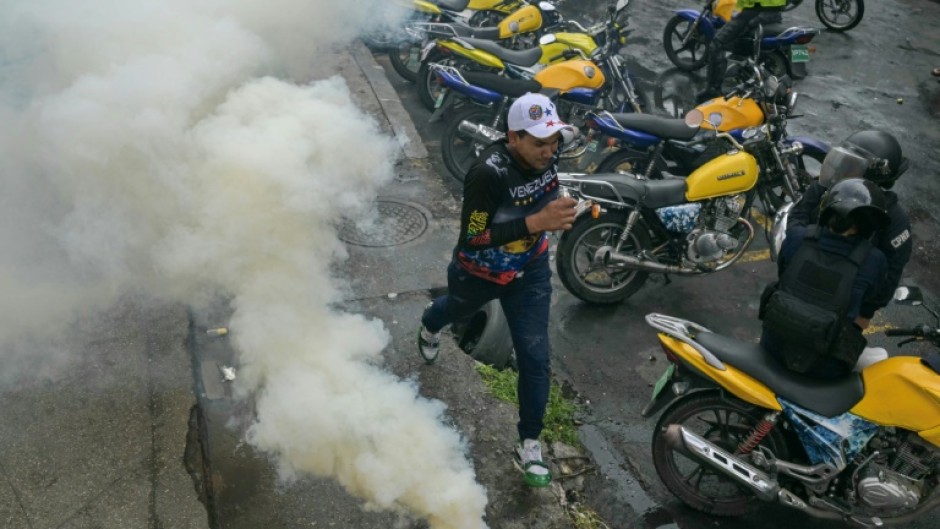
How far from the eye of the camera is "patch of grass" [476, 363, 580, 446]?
171 inches

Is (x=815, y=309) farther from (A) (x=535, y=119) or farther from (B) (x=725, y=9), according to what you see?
(B) (x=725, y=9)

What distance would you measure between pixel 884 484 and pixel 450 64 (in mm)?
5713

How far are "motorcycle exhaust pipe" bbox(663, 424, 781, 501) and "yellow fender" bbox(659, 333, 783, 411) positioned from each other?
0.31m

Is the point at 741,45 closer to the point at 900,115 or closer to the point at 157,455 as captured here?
the point at 900,115

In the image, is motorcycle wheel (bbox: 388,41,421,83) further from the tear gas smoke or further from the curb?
the tear gas smoke

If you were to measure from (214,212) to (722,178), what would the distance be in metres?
3.43

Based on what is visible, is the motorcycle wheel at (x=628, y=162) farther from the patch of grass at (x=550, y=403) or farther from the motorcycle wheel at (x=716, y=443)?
the motorcycle wheel at (x=716, y=443)

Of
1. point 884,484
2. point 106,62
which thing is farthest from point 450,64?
point 884,484

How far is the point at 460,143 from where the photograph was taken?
281 inches

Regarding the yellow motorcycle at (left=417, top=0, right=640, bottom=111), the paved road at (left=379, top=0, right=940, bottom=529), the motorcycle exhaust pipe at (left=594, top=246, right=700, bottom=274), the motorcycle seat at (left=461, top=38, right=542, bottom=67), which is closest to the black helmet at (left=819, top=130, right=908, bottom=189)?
the motorcycle exhaust pipe at (left=594, top=246, right=700, bottom=274)

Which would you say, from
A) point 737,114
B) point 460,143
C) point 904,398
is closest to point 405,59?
point 460,143

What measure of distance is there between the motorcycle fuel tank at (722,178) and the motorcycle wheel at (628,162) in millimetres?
1055

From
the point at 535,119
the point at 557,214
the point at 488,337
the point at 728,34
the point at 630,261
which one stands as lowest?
the point at 488,337

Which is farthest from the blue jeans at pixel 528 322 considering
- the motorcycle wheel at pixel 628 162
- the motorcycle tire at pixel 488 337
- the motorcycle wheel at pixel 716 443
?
the motorcycle wheel at pixel 628 162
